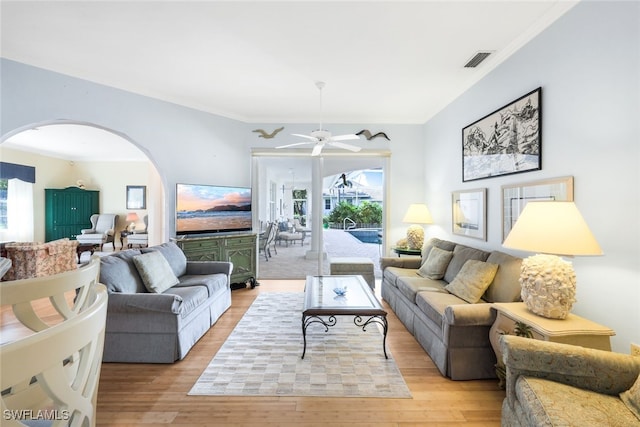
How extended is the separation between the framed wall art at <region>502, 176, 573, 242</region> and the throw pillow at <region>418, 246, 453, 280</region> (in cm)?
69

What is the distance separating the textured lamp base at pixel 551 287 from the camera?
193 centimetres

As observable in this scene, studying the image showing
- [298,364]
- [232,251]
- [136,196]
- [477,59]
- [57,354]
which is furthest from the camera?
[136,196]

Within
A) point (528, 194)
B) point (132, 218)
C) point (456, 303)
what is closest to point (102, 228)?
point (132, 218)

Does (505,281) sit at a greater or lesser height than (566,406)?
greater

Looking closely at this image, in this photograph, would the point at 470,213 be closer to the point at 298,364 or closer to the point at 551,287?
the point at 551,287

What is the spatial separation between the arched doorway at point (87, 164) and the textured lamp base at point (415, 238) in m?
3.91

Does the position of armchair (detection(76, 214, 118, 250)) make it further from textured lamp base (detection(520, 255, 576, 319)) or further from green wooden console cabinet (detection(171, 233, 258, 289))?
textured lamp base (detection(520, 255, 576, 319))

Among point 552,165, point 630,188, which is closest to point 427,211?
point 552,165

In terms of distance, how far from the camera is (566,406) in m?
1.35

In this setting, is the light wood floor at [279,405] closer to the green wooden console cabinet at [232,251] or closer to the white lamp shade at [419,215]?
the green wooden console cabinet at [232,251]

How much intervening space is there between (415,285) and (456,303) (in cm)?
66

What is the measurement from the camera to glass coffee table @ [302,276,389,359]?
8.80 feet

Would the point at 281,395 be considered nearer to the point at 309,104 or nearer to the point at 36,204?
the point at 309,104

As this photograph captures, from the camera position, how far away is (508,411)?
1.67 metres
